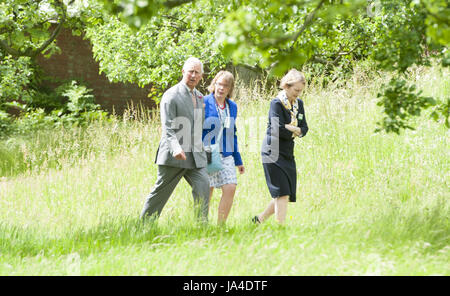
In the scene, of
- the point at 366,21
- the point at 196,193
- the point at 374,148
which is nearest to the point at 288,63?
the point at 196,193

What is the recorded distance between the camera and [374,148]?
7453mm

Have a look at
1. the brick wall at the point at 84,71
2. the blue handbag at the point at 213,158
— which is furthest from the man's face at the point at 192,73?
the brick wall at the point at 84,71

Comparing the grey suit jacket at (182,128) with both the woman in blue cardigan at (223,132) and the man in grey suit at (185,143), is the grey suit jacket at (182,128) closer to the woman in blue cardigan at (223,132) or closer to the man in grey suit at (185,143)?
the man in grey suit at (185,143)

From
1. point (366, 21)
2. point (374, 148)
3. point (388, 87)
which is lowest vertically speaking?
point (374, 148)

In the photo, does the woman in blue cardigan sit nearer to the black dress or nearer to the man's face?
the man's face

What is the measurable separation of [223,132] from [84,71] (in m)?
13.8

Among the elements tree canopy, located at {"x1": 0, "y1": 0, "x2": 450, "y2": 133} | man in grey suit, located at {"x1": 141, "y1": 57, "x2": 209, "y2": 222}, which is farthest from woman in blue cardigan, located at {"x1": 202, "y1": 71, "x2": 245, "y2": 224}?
tree canopy, located at {"x1": 0, "y1": 0, "x2": 450, "y2": 133}

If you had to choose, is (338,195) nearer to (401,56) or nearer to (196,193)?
(196,193)

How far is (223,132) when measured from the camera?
18.6 feet

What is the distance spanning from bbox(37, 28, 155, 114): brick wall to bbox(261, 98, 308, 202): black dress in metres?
13.7

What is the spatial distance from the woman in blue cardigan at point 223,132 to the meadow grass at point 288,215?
0.32 metres

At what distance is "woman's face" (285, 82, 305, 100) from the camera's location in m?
5.20

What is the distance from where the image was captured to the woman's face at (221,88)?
5.58m
